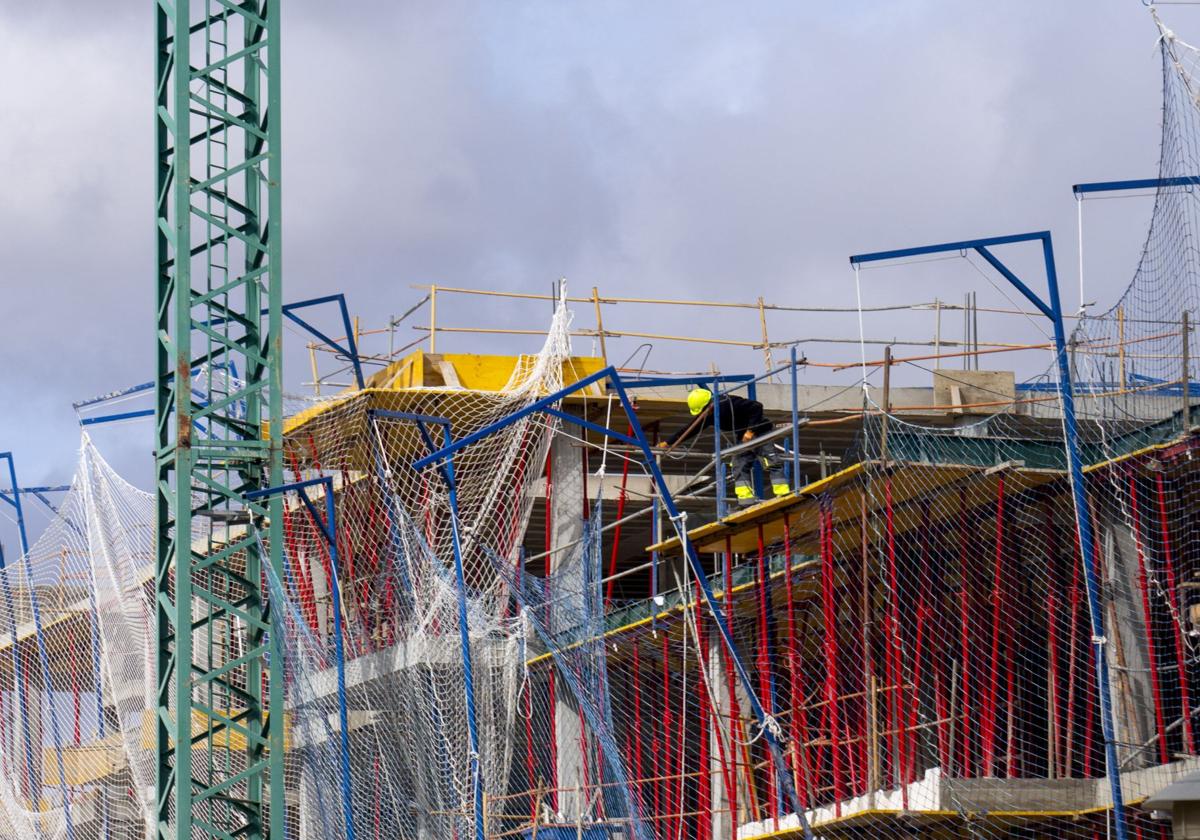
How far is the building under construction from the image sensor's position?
62.3ft

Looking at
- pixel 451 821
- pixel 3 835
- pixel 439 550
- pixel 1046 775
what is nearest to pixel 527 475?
pixel 439 550

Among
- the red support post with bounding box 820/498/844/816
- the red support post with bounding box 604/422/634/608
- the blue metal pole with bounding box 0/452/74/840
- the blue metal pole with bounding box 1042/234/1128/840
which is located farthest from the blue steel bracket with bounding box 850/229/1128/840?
the blue metal pole with bounding box 0/452/74/840

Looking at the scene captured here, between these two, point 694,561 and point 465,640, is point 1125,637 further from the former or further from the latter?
point 465,640

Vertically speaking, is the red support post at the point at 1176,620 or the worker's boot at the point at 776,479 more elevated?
the worker's boot at the point at 776,479

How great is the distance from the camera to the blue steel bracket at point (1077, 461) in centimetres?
1703

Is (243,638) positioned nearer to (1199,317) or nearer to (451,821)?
(451,821)

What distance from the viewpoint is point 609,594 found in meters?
28.4

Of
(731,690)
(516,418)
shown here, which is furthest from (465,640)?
(731,690)

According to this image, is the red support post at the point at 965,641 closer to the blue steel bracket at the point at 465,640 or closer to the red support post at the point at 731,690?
the red support post at the point at 731,690

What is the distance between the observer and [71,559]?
27.1 meters

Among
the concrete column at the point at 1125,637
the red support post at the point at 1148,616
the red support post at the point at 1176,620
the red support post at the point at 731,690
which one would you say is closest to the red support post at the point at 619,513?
the red support post at the point at 731,690

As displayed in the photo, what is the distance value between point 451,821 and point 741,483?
17.5 feet

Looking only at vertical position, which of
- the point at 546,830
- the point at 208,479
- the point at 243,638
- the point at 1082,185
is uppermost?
the point at 1082,185

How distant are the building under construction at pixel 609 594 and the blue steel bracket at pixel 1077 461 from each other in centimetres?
5
